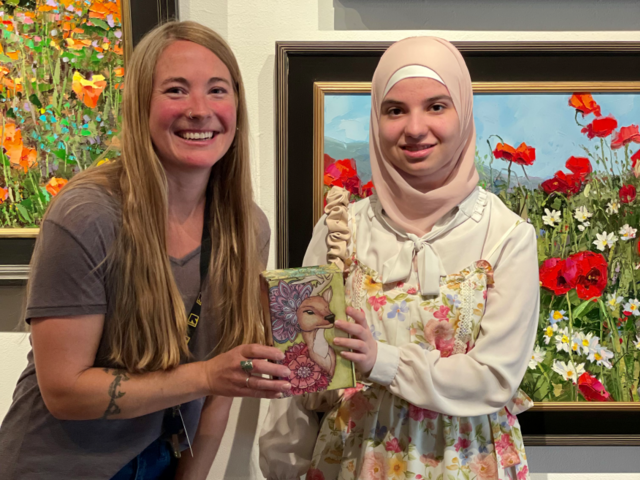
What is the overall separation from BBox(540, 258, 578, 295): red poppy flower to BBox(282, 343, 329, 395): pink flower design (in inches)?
29.5

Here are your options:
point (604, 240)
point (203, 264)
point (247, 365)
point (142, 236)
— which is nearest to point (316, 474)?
point (247, 365)

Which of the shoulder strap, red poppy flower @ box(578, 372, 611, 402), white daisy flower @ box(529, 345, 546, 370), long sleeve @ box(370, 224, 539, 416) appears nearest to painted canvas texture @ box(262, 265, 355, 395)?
long sleeve @ box(370, 224, 539, 416)

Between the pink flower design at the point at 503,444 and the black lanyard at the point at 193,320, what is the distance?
0.59m

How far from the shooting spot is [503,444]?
1026 mm

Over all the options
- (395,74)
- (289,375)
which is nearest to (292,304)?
(289,375)

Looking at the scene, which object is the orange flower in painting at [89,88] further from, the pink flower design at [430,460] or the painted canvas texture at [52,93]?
the pink flower design at [430,460]

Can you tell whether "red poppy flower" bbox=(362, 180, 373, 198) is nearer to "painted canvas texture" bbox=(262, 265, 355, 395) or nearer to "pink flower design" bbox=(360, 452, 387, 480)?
"painted canvas texture" bbox=(262, 265, 355, 395)

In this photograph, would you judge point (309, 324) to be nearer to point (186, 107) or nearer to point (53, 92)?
point (186, 107)

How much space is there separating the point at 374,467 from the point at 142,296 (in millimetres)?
513

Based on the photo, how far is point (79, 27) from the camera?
4.49 feet

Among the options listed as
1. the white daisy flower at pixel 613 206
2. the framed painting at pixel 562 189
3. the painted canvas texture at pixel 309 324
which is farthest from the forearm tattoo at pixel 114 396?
the white daisy flower at pixel 613 206

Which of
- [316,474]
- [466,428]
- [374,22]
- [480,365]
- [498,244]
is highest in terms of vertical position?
[374,22]

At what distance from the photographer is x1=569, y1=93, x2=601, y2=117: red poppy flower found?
1.37 meters

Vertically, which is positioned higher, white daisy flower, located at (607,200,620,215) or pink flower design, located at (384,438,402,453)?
white daisy flower, located at (607,200,620,215)
